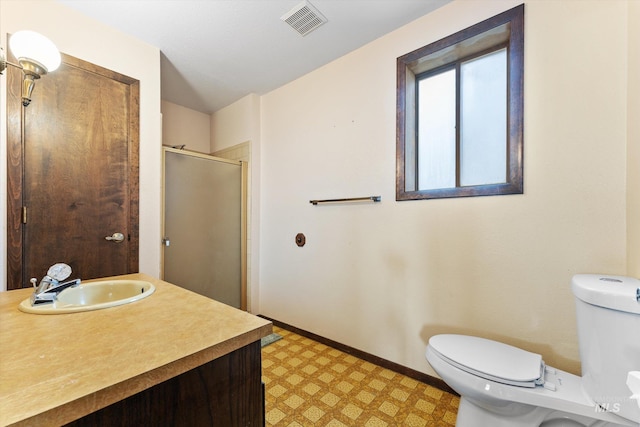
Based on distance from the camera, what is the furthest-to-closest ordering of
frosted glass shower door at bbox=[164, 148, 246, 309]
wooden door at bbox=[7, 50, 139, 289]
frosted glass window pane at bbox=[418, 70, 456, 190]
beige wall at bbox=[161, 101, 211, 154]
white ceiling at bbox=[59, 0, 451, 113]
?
1. beige wall at bbox=[161, 101, 211, 154]
2. frosted glass shower door at bbox=[164, 148, 246, 309]
3. frosted glass window pane at bbox=[418, 70, 456, 190]
4. white ceiling at bbox=[59, 0, 451, 113]
5. wooden door at bbox=[7, 50, 139, 289]

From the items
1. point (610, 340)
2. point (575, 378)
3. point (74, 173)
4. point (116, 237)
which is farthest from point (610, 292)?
point (74, 173)

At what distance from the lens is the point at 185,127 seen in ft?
10.2

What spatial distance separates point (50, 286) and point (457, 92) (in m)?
2.29

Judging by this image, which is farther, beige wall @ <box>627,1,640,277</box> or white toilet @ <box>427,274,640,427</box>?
beige wall @ <box>627,1,640,277</box>

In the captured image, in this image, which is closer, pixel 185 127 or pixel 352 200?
pixel 352 200

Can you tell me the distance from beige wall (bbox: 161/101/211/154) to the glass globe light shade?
205cm

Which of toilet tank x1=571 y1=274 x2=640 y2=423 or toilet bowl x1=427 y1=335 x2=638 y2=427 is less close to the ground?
toilet tank x1=571 y1=274 x2=640 y2=423

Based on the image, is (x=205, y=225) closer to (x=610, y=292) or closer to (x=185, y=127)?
(x=185, y=127)

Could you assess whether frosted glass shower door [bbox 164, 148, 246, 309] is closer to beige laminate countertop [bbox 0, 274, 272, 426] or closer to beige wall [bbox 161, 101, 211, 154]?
beige wall [bbox 161, 101, 211, 154]

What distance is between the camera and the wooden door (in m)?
1.50

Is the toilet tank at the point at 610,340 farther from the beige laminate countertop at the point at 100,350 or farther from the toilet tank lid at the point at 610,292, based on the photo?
the beige laminate countertop at the point at 100,350

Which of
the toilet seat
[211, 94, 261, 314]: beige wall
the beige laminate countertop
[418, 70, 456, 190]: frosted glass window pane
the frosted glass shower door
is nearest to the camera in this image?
the beige laminate countertop

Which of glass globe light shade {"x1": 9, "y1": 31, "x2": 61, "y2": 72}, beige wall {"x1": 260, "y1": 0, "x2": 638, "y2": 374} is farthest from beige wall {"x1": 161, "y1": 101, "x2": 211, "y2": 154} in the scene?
glass globe light shade {"x1": 9, "y1": 31, "x2": 61, "y2": 72}

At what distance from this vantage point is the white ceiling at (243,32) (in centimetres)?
164
